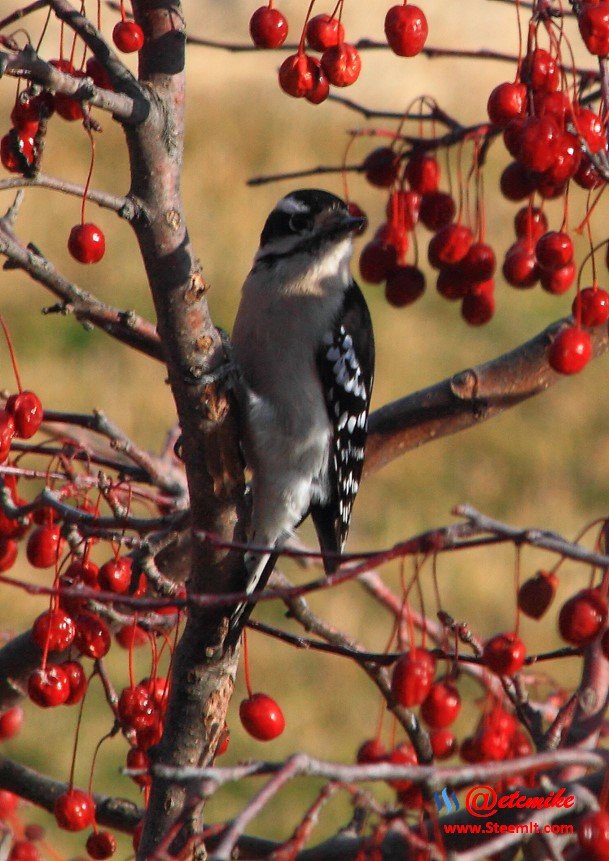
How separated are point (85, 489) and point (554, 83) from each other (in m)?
1.40

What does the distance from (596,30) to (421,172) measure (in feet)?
3.16

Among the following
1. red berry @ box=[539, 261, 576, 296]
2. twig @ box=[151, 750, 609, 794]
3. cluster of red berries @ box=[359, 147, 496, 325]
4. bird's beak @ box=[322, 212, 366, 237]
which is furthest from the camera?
bird's beak @ box=[322, 212, 366, 237]

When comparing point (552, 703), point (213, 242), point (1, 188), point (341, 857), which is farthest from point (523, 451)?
point (1, 188)

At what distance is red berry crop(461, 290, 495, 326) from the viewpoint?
332 centimetres

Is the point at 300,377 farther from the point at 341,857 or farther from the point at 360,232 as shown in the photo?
the point at 341,857

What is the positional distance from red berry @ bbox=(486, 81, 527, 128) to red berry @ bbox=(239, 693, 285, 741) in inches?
53.1

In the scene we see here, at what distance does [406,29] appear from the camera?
260cm

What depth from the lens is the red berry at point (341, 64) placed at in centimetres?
254

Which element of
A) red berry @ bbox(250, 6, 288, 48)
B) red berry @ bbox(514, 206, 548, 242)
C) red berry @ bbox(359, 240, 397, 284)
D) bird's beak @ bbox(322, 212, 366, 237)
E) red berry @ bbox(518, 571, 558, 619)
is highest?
bird's beak @ bbox(322, 212, 366, 237)

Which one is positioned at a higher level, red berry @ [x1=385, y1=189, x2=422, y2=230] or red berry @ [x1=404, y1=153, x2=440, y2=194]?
red berry @ [x1=404, y1=153, x2=440, y2=194]

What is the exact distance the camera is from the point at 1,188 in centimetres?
204

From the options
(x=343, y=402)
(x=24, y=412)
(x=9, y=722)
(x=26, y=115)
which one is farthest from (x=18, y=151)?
(x=9, y=722)

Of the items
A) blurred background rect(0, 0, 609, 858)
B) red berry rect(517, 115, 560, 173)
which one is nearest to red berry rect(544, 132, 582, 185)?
red berry rect(517, 115, 560, 173)

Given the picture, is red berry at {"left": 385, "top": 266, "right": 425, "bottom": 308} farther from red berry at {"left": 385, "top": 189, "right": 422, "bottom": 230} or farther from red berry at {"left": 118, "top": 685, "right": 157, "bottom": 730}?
red berry at {"left": 118, "top": 685, "right": 157, "bottom": 730}
